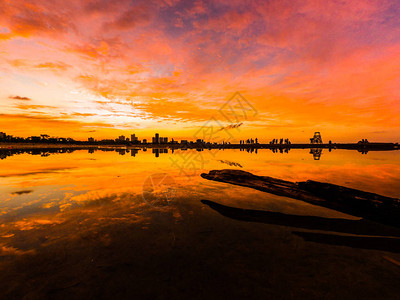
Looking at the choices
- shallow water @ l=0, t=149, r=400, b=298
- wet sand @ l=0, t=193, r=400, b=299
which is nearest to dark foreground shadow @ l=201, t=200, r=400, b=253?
shallow water @ l=0, t=149, r=400, b=298

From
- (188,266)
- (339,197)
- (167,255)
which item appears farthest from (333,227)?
(167,255)

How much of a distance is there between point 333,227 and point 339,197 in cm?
315

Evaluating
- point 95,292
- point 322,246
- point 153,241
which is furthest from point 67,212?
point 322,246

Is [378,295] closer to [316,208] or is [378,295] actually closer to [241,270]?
[241,270]

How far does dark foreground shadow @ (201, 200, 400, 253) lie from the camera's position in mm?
6263

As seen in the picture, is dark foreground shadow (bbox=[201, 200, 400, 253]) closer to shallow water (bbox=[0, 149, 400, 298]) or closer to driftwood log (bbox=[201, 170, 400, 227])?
shallow water (bbox=[0, 149, 400, 298])

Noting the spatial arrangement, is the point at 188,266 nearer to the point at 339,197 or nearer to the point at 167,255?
the point at 167,255

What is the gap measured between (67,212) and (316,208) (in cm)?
1251

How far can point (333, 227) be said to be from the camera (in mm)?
7395

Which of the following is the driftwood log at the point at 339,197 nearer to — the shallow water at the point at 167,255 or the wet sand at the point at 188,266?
the shallow water at the point at 167,255

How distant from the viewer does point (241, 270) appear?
494 centimetres

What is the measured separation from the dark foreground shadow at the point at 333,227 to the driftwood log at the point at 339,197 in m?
0.55

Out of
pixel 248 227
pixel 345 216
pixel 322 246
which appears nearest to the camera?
pixel 322 246

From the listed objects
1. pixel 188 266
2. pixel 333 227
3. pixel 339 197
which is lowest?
pixel 188 266
